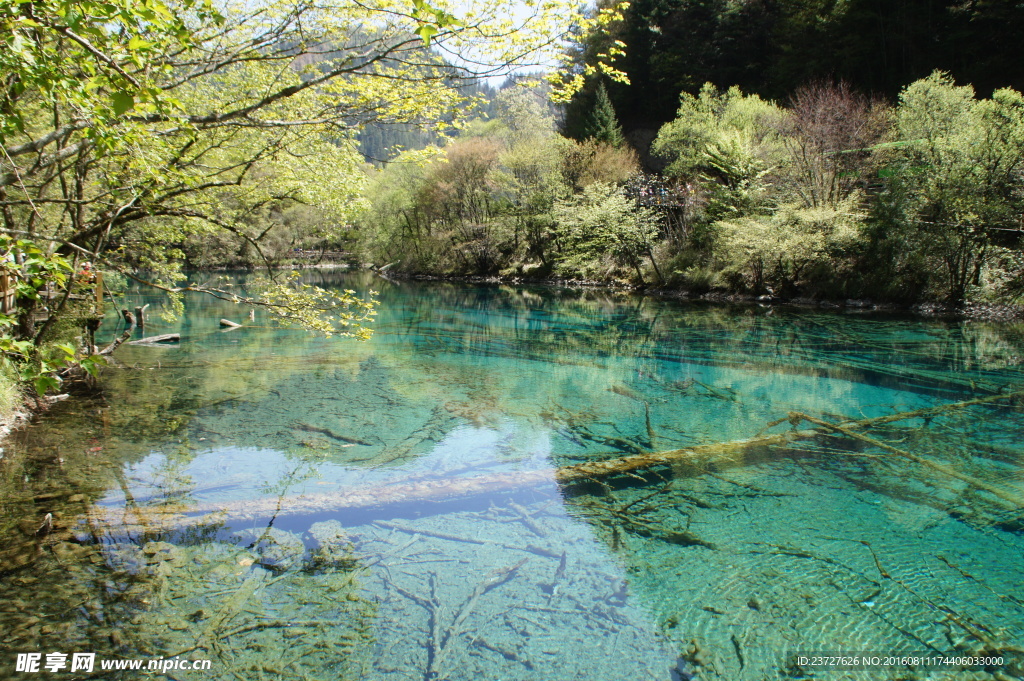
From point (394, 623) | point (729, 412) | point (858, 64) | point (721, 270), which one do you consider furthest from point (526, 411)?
point (858, 64)

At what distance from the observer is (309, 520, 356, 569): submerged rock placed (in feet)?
16.4

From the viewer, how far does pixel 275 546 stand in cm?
523

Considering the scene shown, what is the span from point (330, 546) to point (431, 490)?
56.6 inches

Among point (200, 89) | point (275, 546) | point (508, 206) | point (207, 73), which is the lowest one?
point (275, 546)

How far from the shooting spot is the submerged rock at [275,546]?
16.2ft

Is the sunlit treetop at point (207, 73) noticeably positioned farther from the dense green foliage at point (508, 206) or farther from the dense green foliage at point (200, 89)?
the dense green foliage at point (508, 206)

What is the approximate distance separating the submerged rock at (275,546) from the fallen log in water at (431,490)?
14.0 inches

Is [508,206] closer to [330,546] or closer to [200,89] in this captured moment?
[200,89]

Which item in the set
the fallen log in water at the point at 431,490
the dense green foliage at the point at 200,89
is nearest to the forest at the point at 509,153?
the dense green foliage at the point at 200,89

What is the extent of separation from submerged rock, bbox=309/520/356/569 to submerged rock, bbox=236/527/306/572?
13 cm

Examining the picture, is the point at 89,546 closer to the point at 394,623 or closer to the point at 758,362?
the point at 394,623

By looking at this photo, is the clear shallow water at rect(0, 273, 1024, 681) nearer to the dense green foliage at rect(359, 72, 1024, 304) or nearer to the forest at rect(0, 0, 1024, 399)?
the forest at rect(0, 0, 1024, 399)

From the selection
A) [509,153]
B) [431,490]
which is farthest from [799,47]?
[431,490]

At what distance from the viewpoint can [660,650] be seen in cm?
404
